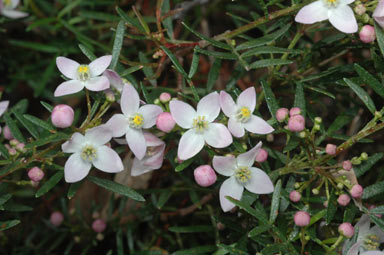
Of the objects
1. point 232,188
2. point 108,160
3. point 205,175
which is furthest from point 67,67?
point 232,188

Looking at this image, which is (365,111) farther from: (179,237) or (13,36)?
(13,36)

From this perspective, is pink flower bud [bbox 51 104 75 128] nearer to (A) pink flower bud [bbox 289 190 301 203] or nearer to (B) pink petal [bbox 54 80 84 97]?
(B) pink petal [bbox 54 80 84 97]

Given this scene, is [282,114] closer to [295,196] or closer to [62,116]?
[295,196]

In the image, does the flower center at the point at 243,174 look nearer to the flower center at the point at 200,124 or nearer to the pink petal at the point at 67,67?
the flower center at the point at 200,124

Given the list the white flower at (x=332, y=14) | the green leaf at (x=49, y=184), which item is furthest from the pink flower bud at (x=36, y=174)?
the white flower at (x=332, y=14)

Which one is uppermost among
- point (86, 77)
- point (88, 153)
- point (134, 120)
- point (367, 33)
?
point (367, 33)

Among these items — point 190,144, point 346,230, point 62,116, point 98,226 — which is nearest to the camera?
point 62,116

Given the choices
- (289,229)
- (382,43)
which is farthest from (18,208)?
(382,43)

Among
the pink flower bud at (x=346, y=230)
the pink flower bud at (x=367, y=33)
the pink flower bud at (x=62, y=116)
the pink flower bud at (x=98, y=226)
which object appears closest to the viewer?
the pink flower bud at (x=62, y=116)
